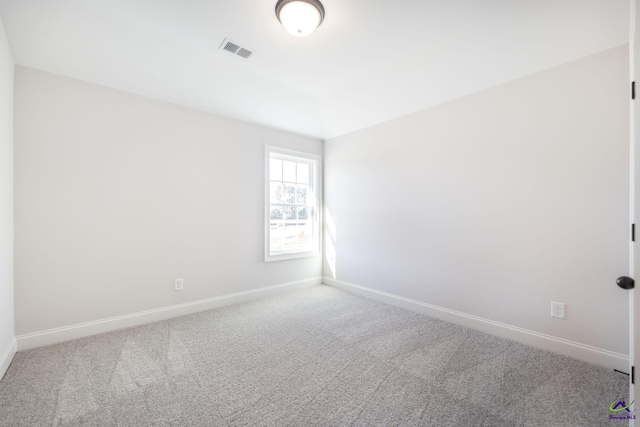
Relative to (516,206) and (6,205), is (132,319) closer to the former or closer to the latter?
(6,205)

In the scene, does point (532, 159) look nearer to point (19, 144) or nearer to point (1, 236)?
point (1, 236)

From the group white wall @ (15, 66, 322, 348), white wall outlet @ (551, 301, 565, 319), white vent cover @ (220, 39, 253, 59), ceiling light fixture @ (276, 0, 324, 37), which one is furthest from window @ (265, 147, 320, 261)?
white wall outlet @ (551, 301, 565, 319)

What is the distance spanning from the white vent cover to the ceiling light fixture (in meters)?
0.62

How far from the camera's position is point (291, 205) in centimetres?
410

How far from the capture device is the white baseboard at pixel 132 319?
2.29 meters

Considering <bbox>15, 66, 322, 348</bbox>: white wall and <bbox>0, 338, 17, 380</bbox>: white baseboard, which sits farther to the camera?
<bbox>15, 66, 322, 348</bbox>: white wall

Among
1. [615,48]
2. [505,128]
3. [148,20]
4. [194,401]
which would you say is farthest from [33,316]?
[615,48]

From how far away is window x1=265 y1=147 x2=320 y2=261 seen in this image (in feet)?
12.7

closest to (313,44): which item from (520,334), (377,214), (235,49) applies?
(235,49)

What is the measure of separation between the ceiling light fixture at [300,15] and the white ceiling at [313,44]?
Answer: 0.10m

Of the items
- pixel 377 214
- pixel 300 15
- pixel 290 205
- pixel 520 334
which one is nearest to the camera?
pixel 300 15

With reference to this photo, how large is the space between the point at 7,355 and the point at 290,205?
3.05 metres

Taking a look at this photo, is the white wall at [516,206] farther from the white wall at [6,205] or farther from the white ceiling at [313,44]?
the white wall at [6,205]

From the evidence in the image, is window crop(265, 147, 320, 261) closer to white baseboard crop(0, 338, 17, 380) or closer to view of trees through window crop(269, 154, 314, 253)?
view of trees through window crop(269, 154, 314, 253)
